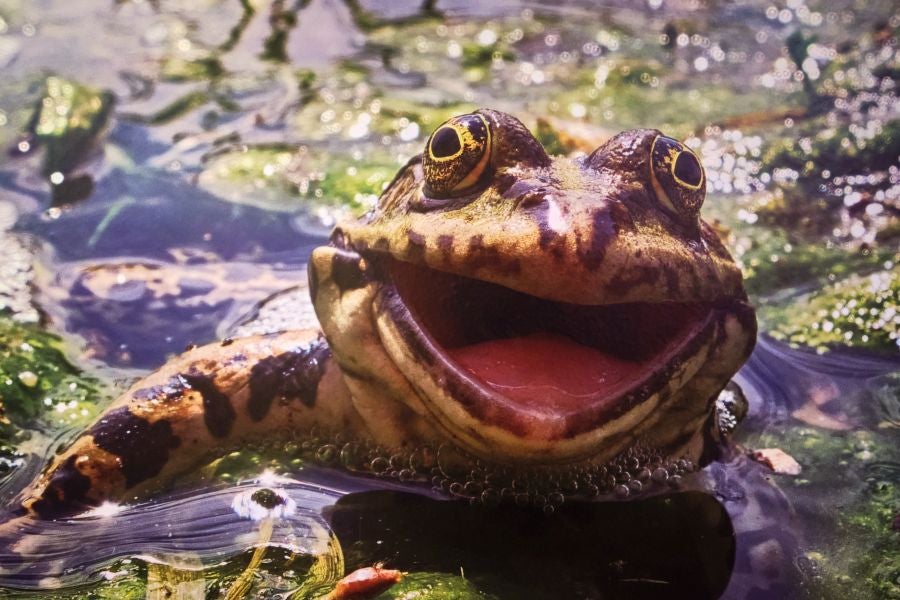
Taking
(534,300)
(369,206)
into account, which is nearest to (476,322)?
(534,300)

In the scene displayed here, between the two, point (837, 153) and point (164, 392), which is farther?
point (837, 153)

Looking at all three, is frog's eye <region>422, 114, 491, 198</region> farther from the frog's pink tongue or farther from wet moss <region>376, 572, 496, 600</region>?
wet moss <region>376, 572, 496, 600</region>

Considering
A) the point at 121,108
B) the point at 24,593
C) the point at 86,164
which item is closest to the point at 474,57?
the point at 121,108

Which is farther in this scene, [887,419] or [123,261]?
[123,261]

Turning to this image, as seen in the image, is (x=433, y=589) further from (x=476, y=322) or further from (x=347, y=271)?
(x=347, y=271)

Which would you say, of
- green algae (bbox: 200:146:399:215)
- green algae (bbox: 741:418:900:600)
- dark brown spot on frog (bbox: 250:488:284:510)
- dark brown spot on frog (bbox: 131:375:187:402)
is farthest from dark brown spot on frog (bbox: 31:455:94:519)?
green algae (bbox: 200:146:399:215)

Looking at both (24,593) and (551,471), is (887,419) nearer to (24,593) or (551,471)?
(551,471)

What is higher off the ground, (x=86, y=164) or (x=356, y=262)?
(x=356, y=262)
